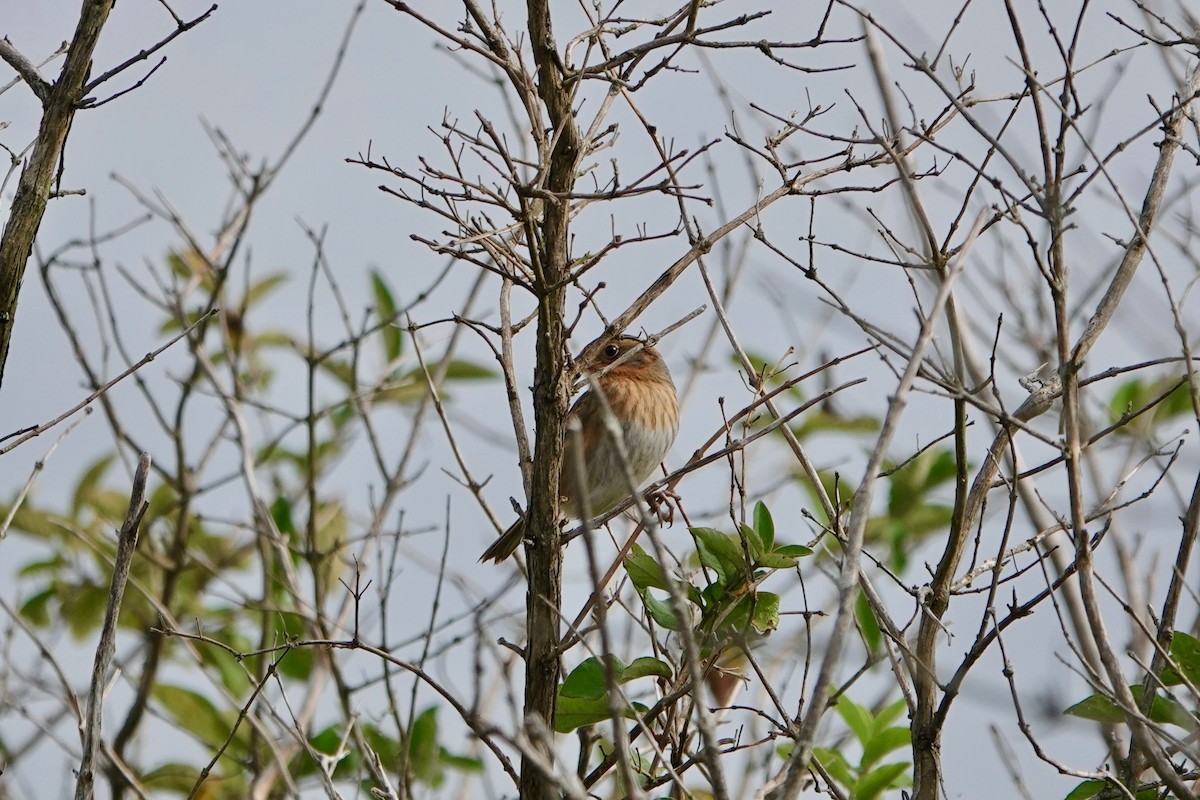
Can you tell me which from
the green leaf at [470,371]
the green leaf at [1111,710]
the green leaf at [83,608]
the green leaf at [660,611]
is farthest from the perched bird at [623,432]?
the green leaf at [1111,710]

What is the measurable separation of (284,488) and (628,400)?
79.7 inches

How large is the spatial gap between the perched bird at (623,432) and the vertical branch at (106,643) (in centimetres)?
298

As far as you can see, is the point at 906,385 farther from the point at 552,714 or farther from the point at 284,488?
the point at 284,488

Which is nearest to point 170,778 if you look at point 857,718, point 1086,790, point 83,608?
point 83,608

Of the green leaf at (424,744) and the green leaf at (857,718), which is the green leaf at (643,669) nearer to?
the green leaf at (857,718)

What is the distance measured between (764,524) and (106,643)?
171cm

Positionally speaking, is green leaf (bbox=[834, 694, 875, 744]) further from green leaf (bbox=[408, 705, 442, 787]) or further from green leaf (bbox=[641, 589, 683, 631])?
green leaf (bbox=[408, 705, 442, 787])

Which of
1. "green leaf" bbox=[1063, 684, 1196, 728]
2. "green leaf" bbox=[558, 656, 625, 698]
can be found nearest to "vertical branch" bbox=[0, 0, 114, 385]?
"green leaf" bbox=[558, 656, 625, 698]

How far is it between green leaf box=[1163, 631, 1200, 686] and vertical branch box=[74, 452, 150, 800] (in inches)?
97.1

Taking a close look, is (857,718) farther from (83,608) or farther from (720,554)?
(83,608)

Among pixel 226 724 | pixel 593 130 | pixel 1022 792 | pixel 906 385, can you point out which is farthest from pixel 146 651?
pixel 906 385

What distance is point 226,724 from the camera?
19.8 ft

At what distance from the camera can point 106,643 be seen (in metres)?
3.03

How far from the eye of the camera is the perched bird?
6164 mm
